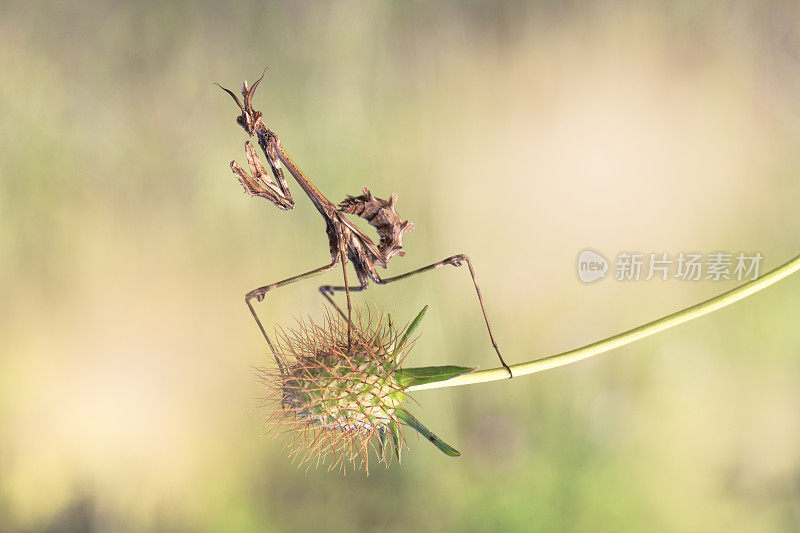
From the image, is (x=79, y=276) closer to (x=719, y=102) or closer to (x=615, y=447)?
(x=615, y=447)

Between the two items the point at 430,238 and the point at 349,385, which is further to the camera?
the point at 430,238

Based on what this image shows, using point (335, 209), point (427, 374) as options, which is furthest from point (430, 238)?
point (427, 374)

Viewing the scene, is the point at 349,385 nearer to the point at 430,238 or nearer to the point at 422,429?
the point at 422,429

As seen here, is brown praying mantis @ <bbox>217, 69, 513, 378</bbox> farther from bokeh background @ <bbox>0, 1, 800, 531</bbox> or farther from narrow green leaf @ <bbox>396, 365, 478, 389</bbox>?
bokeh background @ <bbox>0, 1, 800, 531</bbox>

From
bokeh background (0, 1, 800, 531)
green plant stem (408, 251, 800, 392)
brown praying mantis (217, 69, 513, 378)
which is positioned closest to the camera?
green plant stem (408, 251, 800, 392)

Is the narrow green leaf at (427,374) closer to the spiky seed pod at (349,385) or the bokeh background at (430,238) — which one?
the spiky seed pod at (349,385)

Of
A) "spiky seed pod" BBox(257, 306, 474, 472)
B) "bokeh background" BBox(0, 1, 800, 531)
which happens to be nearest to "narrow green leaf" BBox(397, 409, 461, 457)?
"spiky seed pod" BBox(257, 306, 474, 472)
